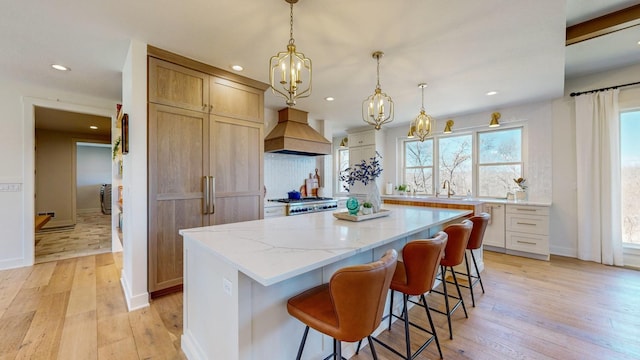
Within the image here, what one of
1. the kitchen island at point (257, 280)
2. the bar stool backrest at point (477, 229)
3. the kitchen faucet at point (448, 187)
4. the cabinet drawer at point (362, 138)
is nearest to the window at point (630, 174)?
the kitchen faucet at point (448, 187)

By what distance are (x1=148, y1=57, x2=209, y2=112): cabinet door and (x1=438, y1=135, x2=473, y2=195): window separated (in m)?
4.63

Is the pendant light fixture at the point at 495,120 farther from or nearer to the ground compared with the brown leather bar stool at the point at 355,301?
farther from the ground

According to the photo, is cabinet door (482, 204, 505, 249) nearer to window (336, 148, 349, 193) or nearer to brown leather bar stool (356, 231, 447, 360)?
brown leather bar stool (356, 231, 447, 360)

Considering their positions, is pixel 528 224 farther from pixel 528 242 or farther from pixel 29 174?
pixel 29 174

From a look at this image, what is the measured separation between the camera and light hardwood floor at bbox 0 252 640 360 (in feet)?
5.88

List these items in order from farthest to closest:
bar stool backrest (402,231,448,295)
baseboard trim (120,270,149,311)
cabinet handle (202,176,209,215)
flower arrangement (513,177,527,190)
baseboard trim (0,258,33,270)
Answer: flower arrangement (513,177,527,190), baseboard trim (0,258,33,270), cabinet handle (202,176,209,215), baseboard trim (120,270,149,311), bar stool backrest (402,231,448,295)

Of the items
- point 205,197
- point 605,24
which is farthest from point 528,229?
point 205,197

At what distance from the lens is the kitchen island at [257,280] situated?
1181 mm

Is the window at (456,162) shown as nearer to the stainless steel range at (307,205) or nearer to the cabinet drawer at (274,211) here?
the stainless steel range at (307,205)

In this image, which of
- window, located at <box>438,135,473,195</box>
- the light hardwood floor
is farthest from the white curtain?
window, located at <box>438,135,473,195</box>

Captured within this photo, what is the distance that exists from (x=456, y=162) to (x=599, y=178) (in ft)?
6.56

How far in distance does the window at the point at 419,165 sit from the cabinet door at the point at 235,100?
→ 384cm

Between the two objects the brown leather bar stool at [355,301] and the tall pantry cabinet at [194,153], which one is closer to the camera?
the brown leather bar stool at [355,301]

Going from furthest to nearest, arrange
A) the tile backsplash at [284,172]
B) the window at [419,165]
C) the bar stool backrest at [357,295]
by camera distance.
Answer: the window at [419,165]
the tile backsplash at [284,172]
the bar stool backrest at [357,295]
